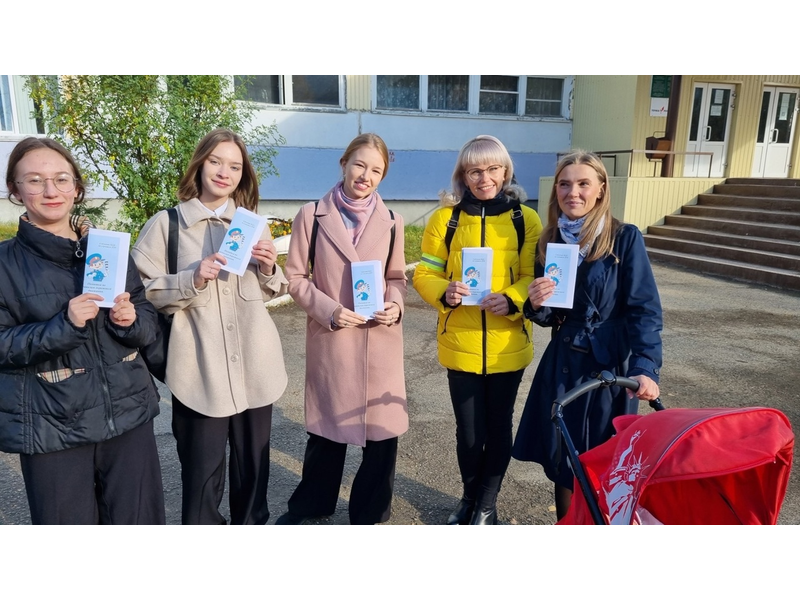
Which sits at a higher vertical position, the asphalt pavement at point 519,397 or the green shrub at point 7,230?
the green shrub at point 7,230

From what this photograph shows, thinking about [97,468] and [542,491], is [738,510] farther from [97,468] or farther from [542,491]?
[97,468]

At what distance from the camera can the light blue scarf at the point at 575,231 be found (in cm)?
273

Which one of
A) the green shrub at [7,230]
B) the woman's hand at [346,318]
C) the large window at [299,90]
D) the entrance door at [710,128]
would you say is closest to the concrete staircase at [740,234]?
the entrance door at [710,128]

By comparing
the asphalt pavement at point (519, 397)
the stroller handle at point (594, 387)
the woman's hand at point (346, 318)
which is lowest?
the asphalt pavement at point (519, 397)

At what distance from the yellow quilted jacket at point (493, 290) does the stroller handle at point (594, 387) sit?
807 mm

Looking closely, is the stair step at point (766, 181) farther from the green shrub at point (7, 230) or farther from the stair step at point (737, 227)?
the green shrub at point (7, 230)

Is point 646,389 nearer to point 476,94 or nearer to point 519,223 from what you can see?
point 519,223

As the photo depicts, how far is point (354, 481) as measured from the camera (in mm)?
3311

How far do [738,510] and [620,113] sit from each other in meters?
16.0

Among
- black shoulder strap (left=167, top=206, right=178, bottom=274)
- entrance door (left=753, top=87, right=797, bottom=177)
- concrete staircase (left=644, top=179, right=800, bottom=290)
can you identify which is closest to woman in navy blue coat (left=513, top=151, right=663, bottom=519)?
black shoulder strap (left=167, top=206, right=178, bottom=274)

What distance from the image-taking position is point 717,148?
16438 millimetres

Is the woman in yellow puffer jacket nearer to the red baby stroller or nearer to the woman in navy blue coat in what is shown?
the woman in navy blue coat

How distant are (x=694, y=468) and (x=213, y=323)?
2112mm
